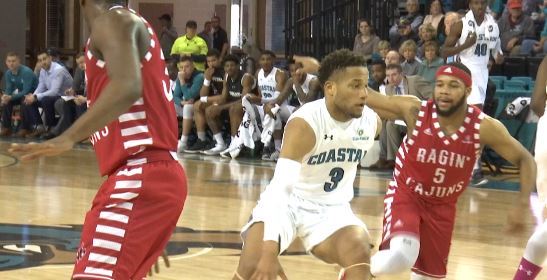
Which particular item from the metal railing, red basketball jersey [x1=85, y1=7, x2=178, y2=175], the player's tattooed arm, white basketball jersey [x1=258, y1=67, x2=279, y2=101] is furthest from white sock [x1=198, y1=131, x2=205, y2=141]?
red basketball jersey [x1=85, y1=7, x2=178, y2=175]

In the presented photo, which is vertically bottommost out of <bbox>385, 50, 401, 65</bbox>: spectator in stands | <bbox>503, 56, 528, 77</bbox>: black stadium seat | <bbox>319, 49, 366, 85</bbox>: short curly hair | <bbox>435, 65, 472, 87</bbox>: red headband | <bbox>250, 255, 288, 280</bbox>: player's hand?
<bbox>250, 255, 288, 280</bbox>: player's hand

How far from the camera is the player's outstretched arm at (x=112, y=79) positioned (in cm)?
341

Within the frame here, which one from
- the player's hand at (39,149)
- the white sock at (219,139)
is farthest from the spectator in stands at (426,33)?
the player's hand at (39,149)

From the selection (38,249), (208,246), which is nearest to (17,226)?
(38,249)

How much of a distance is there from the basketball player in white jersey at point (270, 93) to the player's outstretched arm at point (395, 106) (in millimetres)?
8958

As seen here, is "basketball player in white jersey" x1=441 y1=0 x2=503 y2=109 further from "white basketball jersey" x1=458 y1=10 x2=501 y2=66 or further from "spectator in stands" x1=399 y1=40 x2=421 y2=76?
"spectator in stands" x1=399 y1=40 x2=421 y2=76

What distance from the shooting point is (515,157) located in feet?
18.9

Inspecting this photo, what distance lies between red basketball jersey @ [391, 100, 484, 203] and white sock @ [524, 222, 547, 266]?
48cm

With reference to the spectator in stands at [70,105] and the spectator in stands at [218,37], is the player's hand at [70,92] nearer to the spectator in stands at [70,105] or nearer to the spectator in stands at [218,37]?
the spectator in stands at [70,105]

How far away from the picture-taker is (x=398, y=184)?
6.21 meters

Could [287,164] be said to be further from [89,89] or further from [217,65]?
[217,65]

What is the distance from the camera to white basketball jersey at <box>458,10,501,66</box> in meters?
13.4

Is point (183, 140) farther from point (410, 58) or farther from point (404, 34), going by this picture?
point (410, 58)

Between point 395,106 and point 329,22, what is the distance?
11.7 m
